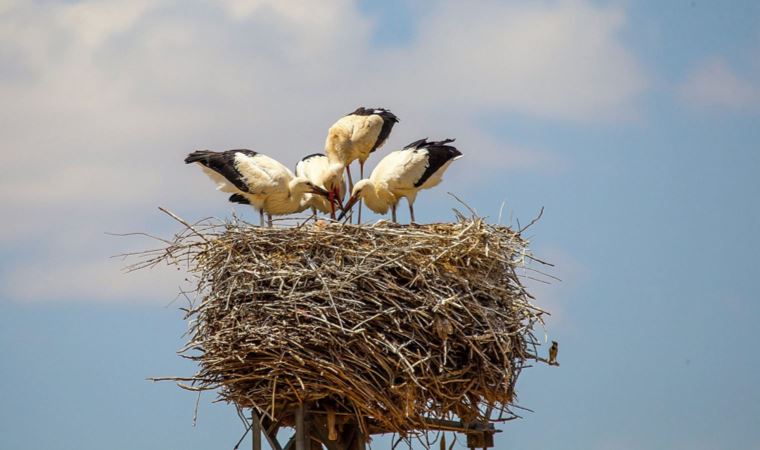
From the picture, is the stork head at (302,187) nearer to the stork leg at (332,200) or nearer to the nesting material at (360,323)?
the stork leg at (332,200)

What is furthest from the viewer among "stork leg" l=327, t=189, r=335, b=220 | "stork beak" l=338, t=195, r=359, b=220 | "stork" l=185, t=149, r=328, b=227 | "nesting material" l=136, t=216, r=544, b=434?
"stork leg" l=327, t=189, r=335, b=220

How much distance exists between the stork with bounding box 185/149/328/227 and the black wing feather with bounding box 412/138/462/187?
93 cm

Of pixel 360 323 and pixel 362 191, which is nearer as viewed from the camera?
pixel 360 323

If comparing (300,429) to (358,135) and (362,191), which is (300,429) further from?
(358,135)

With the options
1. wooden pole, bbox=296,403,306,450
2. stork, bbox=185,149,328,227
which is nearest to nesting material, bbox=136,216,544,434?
wooden pole, bbox=296,403,306,450

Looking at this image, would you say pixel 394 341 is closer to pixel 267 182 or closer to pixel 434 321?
pixel 434 321

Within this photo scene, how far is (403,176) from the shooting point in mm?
12273

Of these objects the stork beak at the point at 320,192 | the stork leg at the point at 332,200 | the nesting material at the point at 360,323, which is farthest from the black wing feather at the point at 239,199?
the nesting material at the point at 360,323

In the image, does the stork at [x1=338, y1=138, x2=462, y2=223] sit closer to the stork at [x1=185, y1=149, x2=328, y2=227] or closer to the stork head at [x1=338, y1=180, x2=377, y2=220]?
the stork head at [x1=338, y1=180, x2=377, y2=220]

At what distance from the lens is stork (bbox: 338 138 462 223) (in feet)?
40.3

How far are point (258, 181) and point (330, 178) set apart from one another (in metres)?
0.76

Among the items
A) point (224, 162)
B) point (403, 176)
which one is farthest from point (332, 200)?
point (224, 162)

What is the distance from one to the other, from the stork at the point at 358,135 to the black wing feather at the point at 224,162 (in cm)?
88

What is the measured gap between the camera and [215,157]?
1250 centimetres
